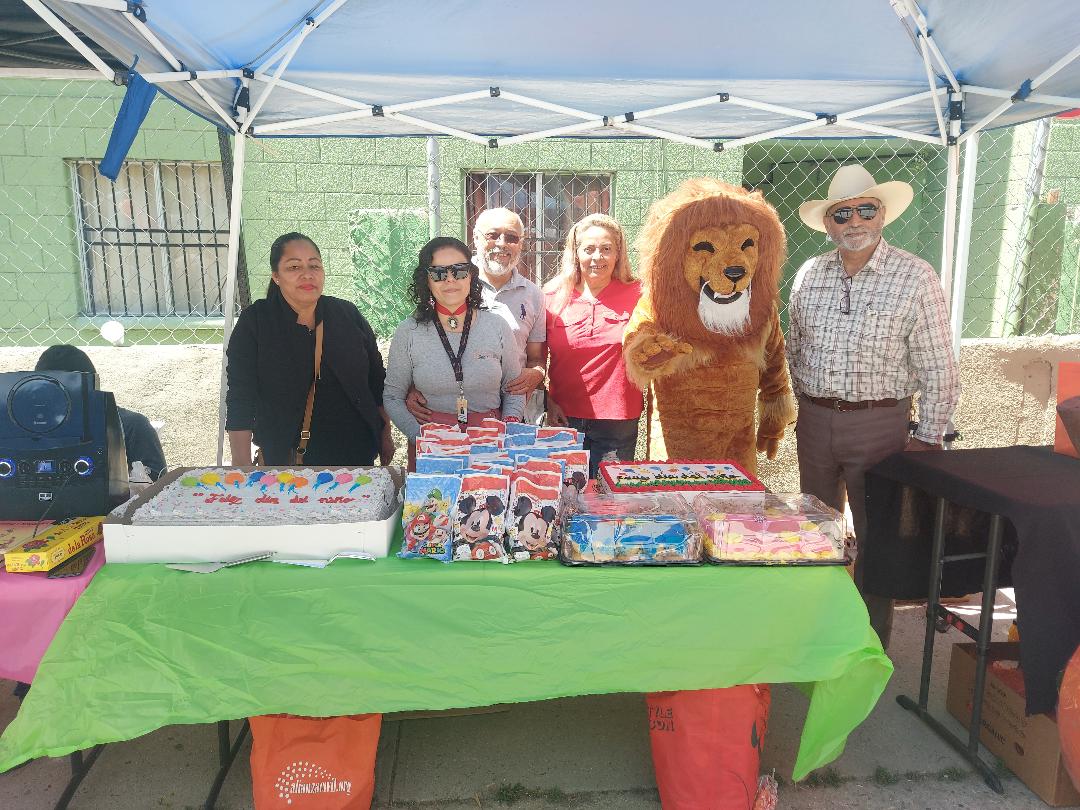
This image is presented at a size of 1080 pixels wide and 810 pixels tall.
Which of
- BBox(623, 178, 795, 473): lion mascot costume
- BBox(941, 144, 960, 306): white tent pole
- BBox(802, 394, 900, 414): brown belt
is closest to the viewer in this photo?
BBox(623, 178, 795, 473): lion mascot costume

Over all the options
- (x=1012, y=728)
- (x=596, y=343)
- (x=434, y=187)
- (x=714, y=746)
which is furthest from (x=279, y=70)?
(x=1012, y=728)

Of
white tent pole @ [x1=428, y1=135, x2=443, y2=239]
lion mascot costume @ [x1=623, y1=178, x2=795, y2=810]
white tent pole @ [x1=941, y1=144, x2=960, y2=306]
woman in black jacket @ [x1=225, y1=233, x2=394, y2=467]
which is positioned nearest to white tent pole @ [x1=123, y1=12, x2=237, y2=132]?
woman in black jacket @ [x1=225, y1=233, x2=394, y2=467]

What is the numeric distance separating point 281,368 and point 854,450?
2.27 metres

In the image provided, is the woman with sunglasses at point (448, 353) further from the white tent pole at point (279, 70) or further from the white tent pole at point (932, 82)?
the white tent pole at point (932, 82)

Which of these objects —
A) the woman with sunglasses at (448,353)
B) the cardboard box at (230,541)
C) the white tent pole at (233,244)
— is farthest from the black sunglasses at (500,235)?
the cardboard box at (230,541)

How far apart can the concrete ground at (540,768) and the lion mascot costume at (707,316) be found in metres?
1.08

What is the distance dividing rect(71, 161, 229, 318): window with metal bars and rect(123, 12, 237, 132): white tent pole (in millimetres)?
3117

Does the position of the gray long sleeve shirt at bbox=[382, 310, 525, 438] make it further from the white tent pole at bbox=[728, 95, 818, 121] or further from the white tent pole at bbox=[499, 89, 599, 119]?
the white tent pole at bbox=[728, 95, 818, 121]

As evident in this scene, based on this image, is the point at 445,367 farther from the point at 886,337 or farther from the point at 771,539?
the point at 886,337

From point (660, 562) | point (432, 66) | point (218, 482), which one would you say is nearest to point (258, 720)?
point (218, 482)

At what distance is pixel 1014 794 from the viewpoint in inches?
88.4

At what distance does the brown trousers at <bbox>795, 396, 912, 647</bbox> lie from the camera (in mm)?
2949

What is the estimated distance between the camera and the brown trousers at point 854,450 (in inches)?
116

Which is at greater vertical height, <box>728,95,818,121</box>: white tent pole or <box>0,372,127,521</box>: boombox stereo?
<box>728,95,818,121</box>: white tent pole
